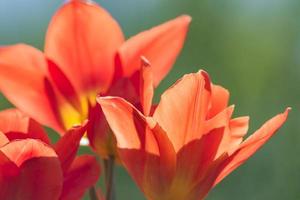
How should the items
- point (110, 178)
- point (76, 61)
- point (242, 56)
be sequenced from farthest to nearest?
point (242, 56), point (76, 61), point (110, 178)

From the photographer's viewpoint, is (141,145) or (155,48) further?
(155,48)

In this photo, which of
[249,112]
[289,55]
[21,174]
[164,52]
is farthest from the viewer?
[289,55]

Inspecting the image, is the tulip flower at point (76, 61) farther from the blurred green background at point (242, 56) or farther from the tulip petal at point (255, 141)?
the blurred green background at point (242, 56)

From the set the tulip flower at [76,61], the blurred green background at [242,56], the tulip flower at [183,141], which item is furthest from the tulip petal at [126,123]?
the blurred green background at [242,56]

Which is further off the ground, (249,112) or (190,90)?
(190,90)

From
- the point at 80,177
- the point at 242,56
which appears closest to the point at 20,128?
the point at 80,177

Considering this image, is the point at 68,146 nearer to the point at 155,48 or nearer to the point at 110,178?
the point at 110,178

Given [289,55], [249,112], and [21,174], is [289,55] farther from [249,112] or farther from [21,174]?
[21,174]

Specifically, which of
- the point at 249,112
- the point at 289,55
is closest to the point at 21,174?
the point at 249,112
